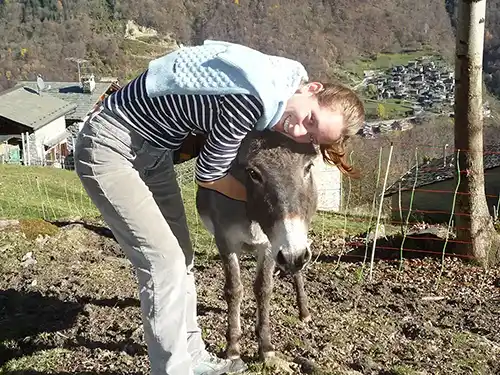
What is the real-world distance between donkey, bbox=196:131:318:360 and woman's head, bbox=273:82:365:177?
19 centimetres

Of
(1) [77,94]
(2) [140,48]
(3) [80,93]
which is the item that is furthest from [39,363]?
(2) [140,48]

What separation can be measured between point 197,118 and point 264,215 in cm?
59

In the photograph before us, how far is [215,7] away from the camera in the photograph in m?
97.4

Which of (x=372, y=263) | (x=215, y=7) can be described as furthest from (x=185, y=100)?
(x=215, y=7)

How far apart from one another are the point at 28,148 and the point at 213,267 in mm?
26059

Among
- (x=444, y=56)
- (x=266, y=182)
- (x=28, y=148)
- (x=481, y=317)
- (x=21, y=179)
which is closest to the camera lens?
(x=266, y=182)

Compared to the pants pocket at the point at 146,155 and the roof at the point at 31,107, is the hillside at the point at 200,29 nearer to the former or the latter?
the roof at the point at 31,107

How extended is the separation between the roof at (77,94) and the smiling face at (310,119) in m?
34.1

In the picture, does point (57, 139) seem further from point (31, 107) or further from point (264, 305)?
point (264, 305)

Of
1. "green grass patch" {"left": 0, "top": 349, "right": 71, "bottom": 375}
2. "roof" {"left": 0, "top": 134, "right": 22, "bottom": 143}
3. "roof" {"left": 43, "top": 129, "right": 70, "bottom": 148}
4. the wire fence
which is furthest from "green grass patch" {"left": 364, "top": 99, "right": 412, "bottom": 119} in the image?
"green grass patch" {"left": 0, "top": 349, "right": 71, "bottom": 375}

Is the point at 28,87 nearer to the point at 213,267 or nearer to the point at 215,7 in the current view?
the point at 213,267

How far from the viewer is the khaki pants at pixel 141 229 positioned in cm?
282

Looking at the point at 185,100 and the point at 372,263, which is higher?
the point at 185,100

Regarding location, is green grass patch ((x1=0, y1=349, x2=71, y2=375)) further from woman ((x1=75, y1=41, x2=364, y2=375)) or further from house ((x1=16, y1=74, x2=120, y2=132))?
house ((x1=16, y1=74, x2=120, y2=132))
